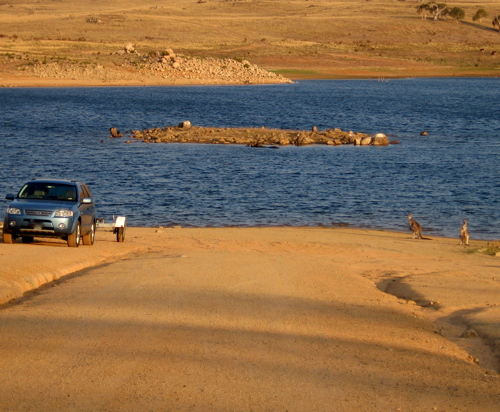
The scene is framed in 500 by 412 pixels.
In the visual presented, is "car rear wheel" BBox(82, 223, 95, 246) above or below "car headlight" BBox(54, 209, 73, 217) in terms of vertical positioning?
below

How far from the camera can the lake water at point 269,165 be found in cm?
2327

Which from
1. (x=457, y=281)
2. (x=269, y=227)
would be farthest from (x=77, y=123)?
(x=457, y=281)

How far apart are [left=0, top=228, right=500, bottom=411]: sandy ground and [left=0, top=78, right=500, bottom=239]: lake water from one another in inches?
320

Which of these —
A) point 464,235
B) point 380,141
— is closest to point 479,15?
point 380,141

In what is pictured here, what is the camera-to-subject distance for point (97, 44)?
372ft

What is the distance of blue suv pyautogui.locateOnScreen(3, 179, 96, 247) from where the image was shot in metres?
14.6

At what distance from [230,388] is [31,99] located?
67.6 m

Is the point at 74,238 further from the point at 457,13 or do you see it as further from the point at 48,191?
the point at 457,13

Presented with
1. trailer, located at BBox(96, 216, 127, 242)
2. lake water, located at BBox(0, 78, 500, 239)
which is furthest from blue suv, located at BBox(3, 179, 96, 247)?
lake water, located at BBox(0, 78, 500, 239)

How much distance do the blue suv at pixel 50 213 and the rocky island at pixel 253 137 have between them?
25002mm

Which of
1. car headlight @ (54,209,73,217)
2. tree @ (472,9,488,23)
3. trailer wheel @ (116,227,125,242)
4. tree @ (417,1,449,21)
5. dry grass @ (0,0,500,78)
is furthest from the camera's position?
tree @ (417,1,449,21)

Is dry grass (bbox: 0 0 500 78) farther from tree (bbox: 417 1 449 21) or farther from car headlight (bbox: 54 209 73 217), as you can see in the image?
car headlight (bbox: 54 209 73 217)

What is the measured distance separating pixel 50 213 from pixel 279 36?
441ft

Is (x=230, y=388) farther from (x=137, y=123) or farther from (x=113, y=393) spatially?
(x=137, y=123)
